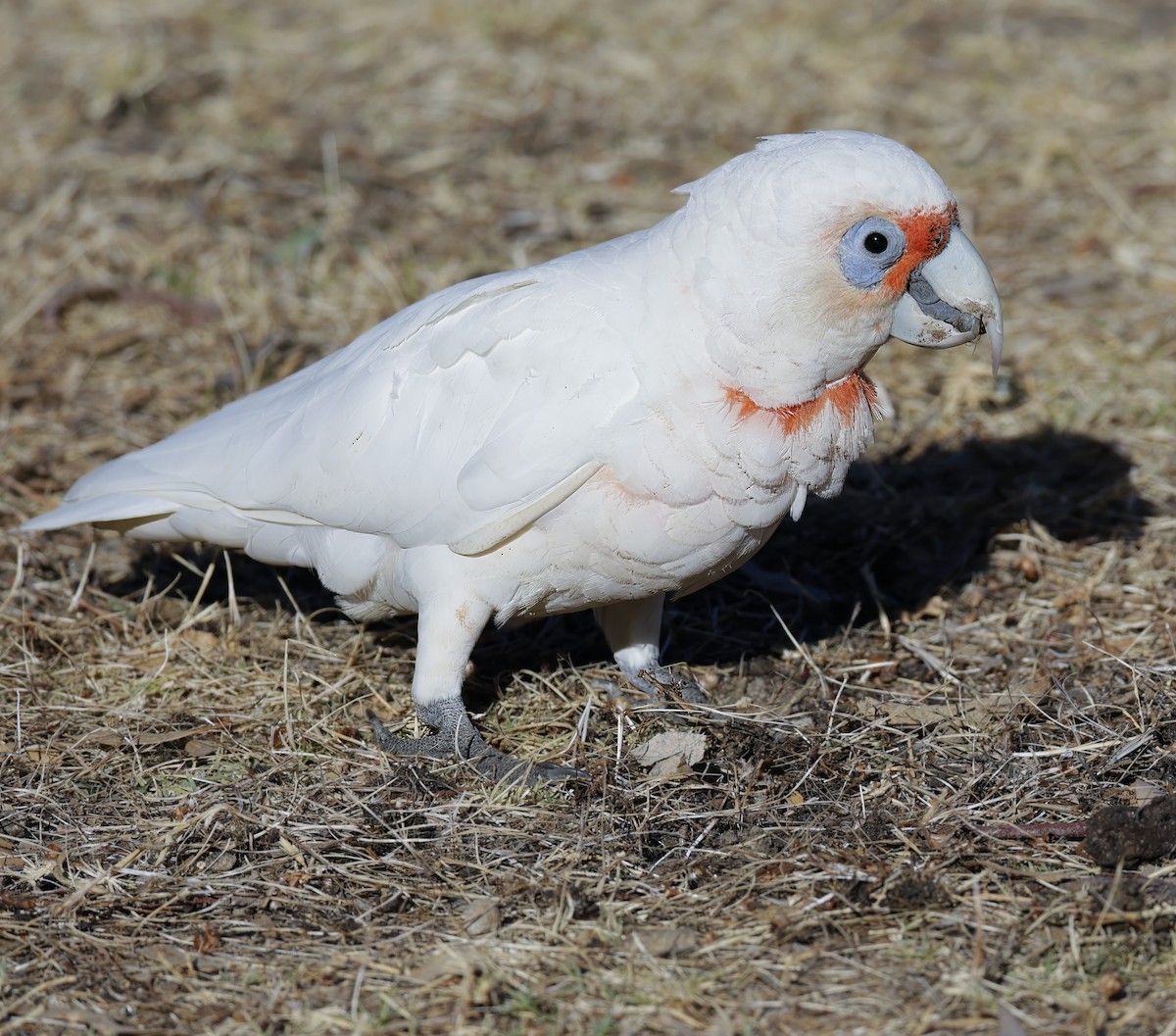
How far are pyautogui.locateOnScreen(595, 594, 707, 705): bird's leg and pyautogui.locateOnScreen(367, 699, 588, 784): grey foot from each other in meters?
0.44

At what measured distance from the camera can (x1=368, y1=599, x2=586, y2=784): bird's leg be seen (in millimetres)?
3443

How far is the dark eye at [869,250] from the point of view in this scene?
3018mm

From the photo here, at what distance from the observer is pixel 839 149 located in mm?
3010

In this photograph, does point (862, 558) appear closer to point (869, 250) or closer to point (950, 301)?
point (950, 301)

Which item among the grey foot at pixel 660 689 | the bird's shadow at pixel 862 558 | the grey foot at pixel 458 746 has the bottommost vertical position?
the bird's shadow at pixel 862 558

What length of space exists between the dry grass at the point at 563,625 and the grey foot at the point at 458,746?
3.2 inches

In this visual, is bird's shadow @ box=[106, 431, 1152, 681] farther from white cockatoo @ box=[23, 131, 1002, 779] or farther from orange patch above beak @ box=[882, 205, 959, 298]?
orange patch above beak @ box=[882, 205, 959, 298]

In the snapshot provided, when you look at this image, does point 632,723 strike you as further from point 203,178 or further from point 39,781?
point 203,178

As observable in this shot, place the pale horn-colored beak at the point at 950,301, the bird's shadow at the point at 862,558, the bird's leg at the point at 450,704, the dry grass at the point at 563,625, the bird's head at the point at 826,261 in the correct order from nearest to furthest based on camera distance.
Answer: the dry grass at the point at 563,625, the bird's head at the point at 826,261, the pale horn-colored beak at the point at 950,301, the bird's leg at the point at 450,704, the bird's shadow at the point at 862,558

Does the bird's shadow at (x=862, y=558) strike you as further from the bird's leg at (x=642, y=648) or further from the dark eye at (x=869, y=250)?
the dark eye at (x=869, y=250)

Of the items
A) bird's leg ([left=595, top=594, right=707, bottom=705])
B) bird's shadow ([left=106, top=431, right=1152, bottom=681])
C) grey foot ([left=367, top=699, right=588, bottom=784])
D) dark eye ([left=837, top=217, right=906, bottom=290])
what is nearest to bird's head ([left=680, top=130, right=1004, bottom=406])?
dark eye ([left=837, top=217, right=906, bottom=290])

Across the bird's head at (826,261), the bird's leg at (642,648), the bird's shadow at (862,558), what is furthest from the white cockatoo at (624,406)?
the bird's shadow at (862,558)

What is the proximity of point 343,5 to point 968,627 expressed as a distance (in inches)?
235

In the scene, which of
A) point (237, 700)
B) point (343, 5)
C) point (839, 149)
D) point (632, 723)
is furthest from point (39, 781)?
point (343, 5)
